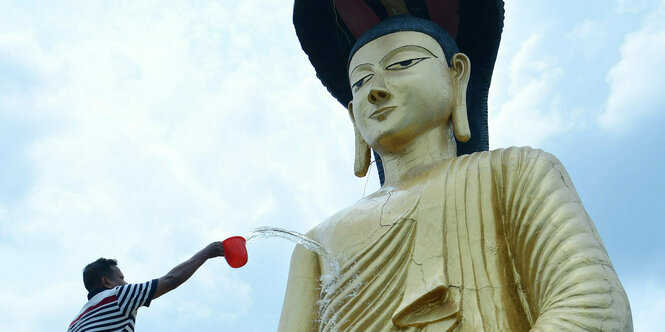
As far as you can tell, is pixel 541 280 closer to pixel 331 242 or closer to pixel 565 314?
pixel 565 314

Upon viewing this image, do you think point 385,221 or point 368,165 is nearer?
point 385,221

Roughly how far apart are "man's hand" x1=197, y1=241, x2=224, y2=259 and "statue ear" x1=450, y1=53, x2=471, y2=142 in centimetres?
157

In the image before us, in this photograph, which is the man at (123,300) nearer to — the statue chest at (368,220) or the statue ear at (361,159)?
the statue chest at (368,220)

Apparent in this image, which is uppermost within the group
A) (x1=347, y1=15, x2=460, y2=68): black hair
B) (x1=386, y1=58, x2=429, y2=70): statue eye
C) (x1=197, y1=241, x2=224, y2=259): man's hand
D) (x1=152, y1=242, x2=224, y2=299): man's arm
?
(x1=347, y1=15, x2=460, y2=68): black hair

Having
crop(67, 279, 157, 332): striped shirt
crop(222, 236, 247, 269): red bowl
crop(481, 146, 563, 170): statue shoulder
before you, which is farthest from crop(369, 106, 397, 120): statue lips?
crop(67, 279, 157, 332): striped shirt

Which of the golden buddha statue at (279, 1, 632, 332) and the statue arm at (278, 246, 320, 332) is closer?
the golden buddha statue at (279, 1, 632, 332)

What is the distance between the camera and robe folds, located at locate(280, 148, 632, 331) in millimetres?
3658

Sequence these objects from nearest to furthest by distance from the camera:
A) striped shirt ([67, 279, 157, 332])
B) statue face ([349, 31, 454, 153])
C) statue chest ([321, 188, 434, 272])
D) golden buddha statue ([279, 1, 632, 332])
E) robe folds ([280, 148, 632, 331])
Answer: robe folds ([280, 148, 632, 331])
golden buddha statue ([279, 1, 632, 332])
striped shirt ([67, 279, 157, 332])
statue chest ([321, 188, 434, 272])
statue face ([349, 31, 454, 153])

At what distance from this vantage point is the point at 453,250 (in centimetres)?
419

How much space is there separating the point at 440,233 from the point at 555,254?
63cm

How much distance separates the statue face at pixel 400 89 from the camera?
4.89 metres

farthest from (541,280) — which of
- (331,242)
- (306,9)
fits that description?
(306,9)

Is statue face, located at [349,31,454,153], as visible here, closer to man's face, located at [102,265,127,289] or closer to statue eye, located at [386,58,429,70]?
statue eye, located at [386,58,429,70]

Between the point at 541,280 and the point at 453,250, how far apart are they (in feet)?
1.55
